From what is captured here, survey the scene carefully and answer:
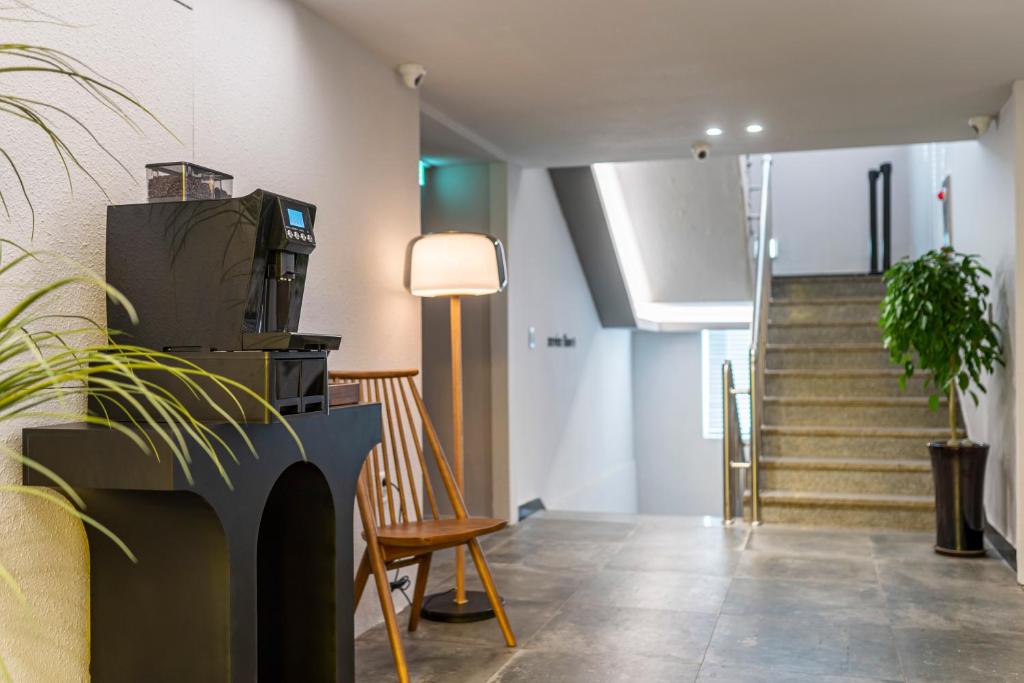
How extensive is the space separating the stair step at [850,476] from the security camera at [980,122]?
2007 mm

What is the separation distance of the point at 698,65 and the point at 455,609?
2.45 meters

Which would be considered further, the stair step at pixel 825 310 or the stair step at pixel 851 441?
the stair step at pixel 825 310

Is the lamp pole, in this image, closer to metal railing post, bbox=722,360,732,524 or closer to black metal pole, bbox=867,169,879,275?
metal railing post, bbox=722,360,732,524

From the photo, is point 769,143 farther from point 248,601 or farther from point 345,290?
point 248,601

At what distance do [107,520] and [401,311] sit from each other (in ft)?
6.74

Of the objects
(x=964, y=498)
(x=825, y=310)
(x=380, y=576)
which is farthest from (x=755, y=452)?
(x=380, y=576)

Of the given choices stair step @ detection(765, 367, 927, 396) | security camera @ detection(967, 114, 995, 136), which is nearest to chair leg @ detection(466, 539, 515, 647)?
security camera @ detection(967, 114, 995, 136)

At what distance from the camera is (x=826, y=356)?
7020mm

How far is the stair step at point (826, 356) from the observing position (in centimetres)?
689

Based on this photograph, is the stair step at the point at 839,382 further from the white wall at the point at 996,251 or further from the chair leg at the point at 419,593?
the chair leg at the point at 419,593

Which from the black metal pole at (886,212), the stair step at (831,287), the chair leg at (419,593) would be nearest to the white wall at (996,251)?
the stair step at (831,287)

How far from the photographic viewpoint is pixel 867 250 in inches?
337

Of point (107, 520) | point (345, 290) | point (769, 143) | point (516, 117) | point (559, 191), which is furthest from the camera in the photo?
point (559, 191)

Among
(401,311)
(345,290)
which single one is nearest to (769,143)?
(401,311)
